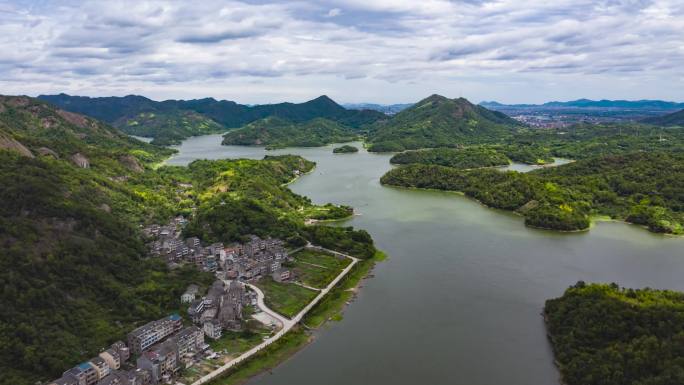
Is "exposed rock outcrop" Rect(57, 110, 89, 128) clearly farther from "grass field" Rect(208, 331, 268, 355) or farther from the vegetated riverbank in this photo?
"grass field" Rect(208, 331, 268, 355)

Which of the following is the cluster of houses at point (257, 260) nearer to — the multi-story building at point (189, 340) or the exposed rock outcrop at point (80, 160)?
the multi-story building at point (189, 340)

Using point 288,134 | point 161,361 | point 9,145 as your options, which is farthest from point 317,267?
point 288,134

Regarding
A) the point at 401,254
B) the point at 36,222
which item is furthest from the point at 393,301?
the point at 36,222

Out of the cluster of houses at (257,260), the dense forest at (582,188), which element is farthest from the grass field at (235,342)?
the dense forest at (582,188)

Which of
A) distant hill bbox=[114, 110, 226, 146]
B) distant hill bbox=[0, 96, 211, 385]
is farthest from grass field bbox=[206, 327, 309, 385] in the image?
distant hill bbox=[114, 110, 226, 146]

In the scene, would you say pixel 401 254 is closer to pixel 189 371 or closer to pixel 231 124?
pixel 189 371
